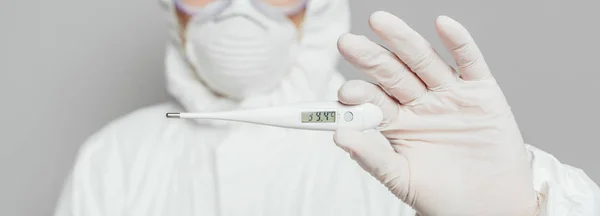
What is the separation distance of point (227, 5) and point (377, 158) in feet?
1.39

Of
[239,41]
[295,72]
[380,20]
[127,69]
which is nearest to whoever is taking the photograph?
[380,20]

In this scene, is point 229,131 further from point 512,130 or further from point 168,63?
point 512,130

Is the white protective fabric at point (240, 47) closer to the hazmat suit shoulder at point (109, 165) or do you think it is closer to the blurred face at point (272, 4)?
the blurred face at point (272, 4)

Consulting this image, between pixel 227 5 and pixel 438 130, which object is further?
pixel 227 5

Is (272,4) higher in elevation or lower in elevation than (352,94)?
higher

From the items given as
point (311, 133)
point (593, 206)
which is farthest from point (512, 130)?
point (311, 133)

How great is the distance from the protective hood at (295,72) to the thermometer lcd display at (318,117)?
0.40 metres

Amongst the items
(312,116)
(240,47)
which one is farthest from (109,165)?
(312,116)

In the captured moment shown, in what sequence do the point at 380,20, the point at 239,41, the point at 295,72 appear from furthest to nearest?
the point at 295,72
the point at 239,41
the point at 380,20

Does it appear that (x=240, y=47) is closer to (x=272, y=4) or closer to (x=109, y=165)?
(x=272, y=4)

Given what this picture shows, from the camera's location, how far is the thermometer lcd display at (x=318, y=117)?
3.36 ft

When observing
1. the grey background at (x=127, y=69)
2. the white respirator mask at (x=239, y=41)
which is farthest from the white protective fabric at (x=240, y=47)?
the grey background at (x=127, y=69)

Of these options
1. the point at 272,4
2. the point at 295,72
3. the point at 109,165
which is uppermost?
the point at 272,4

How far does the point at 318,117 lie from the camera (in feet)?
3.37
